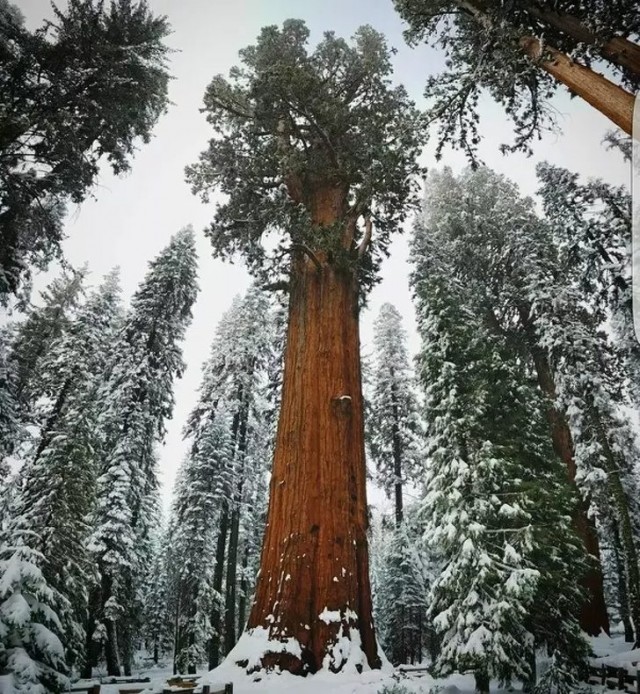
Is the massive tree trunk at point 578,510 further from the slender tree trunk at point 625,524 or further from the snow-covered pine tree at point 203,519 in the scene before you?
the snow-covered pine tree at point 203,519

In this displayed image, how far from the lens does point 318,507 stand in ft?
18.3

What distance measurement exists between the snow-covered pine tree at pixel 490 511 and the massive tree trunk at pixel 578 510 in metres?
1.96

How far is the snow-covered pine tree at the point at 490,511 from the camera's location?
9141mm

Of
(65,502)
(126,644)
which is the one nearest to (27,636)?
(65,502)

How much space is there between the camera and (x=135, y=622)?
2106 cm

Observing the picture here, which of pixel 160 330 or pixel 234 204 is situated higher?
pixel 160 330

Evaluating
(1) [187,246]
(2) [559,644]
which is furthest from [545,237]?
(1) [187,246]

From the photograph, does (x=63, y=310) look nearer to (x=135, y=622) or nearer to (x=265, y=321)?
(x=265, y=321)

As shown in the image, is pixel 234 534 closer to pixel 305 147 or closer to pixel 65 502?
pixel 65 502

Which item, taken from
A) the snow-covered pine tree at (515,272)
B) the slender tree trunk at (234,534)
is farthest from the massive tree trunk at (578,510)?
the slender tree trunk at (234,534)

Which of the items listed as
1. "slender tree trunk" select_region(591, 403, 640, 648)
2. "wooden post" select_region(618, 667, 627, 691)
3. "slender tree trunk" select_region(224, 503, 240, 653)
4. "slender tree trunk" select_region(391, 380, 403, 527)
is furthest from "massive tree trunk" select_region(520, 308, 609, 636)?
"slender tree trunk" select_region(224, 503, 240, 653)

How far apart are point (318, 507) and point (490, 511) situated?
6512 millimetres

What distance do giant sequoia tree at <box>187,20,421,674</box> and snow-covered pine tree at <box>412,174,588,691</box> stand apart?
12.7 ft

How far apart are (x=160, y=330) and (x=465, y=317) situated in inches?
537
